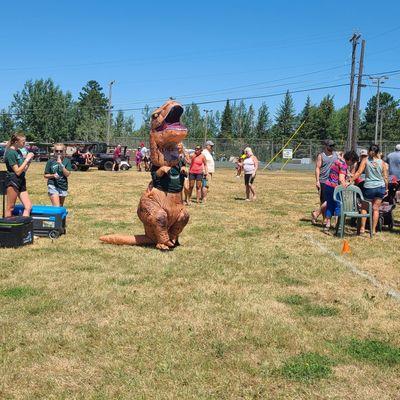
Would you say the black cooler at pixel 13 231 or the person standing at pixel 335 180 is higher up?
the person standing at pixel 335 180

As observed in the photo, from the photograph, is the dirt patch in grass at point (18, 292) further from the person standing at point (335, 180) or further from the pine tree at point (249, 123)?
the pine tree at point (249, 123)

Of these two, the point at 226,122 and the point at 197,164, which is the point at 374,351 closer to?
the point at 197,164

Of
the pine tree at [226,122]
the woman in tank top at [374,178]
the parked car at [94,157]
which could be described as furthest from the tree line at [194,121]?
the woman in tank top at [374,178]

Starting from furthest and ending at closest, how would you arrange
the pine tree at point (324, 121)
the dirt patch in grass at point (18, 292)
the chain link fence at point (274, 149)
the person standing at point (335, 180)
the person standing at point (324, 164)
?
the pine tree at point (324, 121) → the chain link fence at point (274, 149) → the person standing at point (324, 164) → the person standing at point (335, 180) → the dirt patch in grass at point (18, 292)

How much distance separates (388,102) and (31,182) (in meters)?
91.3

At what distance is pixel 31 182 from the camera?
18.8 meters

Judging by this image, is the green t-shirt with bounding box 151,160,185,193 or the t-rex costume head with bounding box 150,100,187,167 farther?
the green t-shirt with bounding box 151,160,185,193

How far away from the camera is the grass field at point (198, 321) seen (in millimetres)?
3350

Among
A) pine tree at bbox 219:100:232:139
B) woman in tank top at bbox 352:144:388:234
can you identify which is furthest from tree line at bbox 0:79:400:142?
woman in tank top at bbox 352:144:388:234

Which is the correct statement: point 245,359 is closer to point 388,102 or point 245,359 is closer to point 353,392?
point 353,392

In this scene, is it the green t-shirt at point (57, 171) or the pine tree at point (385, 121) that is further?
A: the pine tree at point (385, 121)

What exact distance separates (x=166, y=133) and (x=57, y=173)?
8.68ft

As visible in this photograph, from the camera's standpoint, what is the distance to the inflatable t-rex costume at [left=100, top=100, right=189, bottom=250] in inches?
281

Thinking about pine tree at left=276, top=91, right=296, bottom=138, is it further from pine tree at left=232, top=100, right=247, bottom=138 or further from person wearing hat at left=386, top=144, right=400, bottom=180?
person wearing hat at left=386, top=144, right=400, bottom=180
